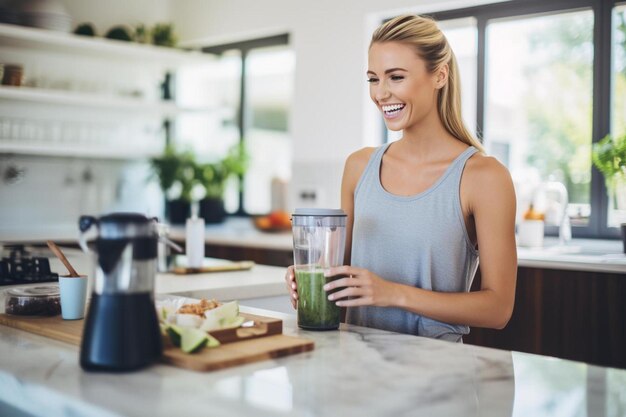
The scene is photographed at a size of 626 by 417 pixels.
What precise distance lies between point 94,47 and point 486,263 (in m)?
3.70

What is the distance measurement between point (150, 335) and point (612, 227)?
288 cm

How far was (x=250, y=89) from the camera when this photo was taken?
16.8 ft

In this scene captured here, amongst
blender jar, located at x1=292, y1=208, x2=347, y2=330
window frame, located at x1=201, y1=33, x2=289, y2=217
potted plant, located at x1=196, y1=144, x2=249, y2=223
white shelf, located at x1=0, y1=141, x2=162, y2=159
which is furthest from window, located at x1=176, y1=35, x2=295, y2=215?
blender jar, located at x1=292, y1=208, x2=347, y2=330

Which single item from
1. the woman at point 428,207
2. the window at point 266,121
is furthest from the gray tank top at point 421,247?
the window at point 266,121

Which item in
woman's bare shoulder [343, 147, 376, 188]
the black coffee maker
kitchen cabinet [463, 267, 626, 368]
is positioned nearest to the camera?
the black coffee maker

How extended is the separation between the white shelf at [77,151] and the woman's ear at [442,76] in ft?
10.7

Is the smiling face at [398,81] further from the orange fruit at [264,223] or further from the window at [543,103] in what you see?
the orange fruit at [264,223]

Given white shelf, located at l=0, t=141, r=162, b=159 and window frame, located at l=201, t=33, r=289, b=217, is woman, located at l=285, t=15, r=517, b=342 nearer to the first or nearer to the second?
white shelf, located at l=0, t=141, r=162, b=159

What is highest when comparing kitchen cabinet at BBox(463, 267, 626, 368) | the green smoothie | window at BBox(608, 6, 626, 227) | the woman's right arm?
window at BBox(608, 6, 626, 227)

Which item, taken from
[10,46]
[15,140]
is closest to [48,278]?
[15,140]

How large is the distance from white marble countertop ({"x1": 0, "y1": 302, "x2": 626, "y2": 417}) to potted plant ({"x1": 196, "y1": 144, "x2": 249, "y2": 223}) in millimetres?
3553

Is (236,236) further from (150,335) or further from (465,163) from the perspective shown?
(150,335)

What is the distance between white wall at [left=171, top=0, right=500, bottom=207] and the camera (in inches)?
161

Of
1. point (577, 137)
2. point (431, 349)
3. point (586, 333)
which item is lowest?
point (586, 333)
